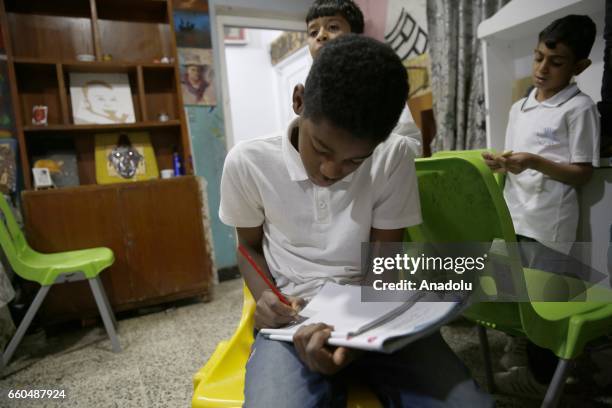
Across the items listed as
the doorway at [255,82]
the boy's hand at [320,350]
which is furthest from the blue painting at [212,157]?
the boy's hand at [320,350]

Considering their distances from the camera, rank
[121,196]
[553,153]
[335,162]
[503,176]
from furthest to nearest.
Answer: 1. [121,196]
2. [503,176]
3. [553,153]
4. [335,162]

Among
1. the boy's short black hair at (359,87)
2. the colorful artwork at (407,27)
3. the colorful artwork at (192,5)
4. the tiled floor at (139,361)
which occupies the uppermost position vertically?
the colorful artwork at (192,5)

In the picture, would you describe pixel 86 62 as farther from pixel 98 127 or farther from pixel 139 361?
pixel 139 361

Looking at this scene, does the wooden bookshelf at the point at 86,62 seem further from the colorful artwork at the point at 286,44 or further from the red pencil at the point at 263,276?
the red pencil at the point at 263,276

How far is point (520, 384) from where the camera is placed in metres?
1.20

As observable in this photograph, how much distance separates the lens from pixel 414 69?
8.03 ft

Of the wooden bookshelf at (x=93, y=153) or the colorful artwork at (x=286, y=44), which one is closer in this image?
the wooden bookshelf at (x=93, y=153)

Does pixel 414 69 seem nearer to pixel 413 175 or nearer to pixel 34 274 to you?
pixel 413 175

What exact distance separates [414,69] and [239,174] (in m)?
2.02

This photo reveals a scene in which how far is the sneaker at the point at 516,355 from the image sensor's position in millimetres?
1313

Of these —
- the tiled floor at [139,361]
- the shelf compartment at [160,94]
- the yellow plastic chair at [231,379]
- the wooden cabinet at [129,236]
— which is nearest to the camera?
the yellow plastic chair at [231,379]

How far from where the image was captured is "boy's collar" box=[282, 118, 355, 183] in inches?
30.8

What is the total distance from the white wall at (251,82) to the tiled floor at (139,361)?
9.19 feet

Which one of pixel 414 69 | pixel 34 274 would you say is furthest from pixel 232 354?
pixel 414 69
